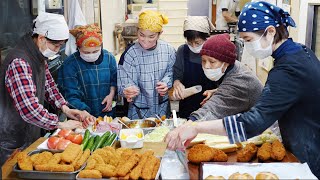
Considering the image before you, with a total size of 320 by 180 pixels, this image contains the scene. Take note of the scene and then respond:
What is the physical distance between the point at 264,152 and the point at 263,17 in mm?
734

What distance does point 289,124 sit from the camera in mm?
2047

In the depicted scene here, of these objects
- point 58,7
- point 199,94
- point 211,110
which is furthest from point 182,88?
point 58,7

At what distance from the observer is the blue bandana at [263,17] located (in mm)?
1988

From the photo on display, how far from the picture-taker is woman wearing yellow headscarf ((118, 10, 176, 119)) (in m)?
3.14

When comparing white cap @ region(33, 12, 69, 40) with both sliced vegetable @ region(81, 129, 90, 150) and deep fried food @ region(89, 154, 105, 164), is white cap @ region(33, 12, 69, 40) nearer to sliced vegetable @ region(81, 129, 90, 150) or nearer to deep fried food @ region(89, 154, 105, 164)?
sliced vegetable @ region(81, 129, 90, 150)

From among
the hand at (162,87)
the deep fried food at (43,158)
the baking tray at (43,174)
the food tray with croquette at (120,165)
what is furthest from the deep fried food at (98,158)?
the hand at (162,87)

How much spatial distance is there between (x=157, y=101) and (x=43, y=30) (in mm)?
1159

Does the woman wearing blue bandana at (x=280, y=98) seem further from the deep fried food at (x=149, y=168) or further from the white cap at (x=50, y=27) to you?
the white cap at (x=50, y=27)

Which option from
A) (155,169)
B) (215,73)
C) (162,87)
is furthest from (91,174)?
(162,87)

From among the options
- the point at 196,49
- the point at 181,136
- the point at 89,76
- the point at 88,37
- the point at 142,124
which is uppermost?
the point at 88,37

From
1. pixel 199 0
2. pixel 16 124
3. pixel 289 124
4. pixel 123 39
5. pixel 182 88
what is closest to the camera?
pixel 289 124

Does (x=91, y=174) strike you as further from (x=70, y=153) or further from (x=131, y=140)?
(x=131, y=140)

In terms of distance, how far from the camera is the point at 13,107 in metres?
2.59

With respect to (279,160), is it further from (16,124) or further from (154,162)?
(16,124)
